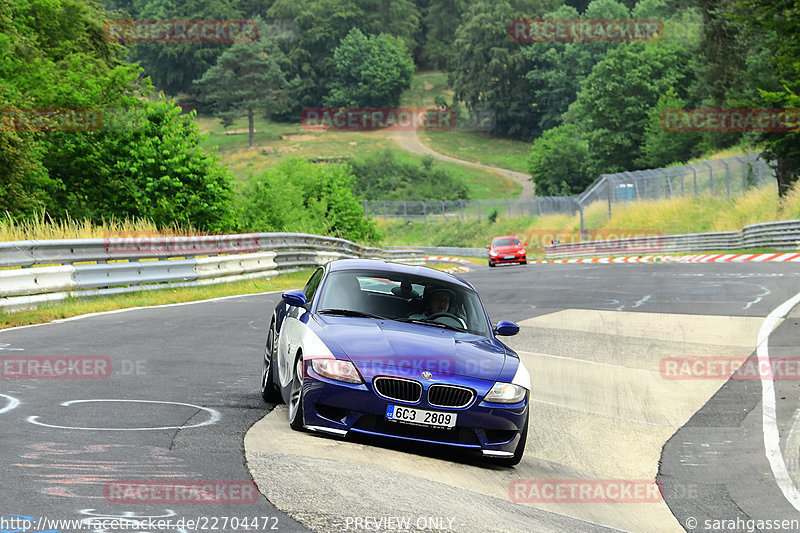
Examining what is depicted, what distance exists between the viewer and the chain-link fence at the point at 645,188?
48.6 metres

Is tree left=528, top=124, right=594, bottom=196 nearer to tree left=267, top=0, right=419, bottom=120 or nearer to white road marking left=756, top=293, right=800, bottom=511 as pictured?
tree left=267, top=0, right=419, bottom=120

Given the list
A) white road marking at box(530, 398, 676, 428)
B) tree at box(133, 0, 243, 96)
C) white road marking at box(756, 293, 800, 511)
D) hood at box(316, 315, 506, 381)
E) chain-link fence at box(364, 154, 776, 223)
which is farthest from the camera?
tree at box(133, 0, 243, 96)

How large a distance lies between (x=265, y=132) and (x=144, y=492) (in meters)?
147

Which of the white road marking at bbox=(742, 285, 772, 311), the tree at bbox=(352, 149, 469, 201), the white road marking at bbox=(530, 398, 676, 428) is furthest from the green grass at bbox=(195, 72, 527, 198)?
the white road marking at bbox=(530, 398, 676, 428)

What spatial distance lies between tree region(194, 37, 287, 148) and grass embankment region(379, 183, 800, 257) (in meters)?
64.5

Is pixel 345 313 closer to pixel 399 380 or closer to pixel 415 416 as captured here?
pixel 399 380

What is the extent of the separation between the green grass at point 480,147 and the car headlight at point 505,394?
423ft

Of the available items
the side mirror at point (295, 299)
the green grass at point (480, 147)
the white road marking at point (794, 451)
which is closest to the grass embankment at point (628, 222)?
the white road marking at point (794, 451)

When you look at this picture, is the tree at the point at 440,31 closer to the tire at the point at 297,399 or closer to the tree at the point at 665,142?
the tree at the point at 665,142

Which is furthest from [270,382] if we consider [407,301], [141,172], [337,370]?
[141,172]

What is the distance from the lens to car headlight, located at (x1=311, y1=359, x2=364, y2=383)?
23.8 ft

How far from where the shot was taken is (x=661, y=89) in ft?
297

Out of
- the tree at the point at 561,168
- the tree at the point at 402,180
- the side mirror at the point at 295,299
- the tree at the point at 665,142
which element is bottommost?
the tree at the point at 402,180

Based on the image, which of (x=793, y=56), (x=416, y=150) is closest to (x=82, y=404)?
(x=793, y=56)
